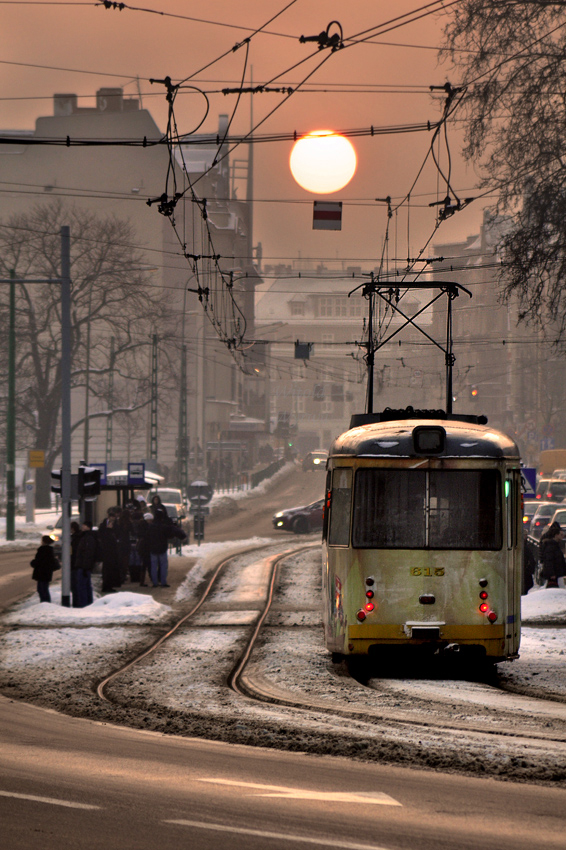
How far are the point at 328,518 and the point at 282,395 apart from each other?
118725 mm

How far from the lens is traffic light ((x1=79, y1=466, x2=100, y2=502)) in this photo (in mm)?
19969

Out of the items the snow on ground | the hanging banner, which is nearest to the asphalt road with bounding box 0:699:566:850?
the snow on ground

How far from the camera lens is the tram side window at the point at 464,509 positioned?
11703mm

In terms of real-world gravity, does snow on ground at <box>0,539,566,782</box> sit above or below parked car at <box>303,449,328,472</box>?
below

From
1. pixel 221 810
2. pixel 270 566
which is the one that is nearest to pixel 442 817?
pixel 221 810

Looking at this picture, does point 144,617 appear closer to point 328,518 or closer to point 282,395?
point 328,518

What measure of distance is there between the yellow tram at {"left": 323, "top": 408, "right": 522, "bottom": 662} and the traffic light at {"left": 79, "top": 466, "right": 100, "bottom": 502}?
8639 millimetres

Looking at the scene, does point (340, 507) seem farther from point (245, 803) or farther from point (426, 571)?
point (245, 803)

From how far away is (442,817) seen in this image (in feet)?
19.7

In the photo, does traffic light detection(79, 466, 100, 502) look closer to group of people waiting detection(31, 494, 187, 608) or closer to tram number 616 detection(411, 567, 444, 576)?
group of people waiting detection(31, 494, 187, 608)

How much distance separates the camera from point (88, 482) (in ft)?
66.3

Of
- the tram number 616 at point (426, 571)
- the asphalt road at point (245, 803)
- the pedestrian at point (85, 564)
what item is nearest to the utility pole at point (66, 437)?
the pedestrian at point (85, 564)

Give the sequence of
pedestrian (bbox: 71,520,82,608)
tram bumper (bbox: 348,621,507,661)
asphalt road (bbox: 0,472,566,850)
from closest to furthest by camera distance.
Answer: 1. asphalt road (bbox: 0,472,566,850)
2. tram bumper (bbox: 348,621,507,661)
3. pedestrian (bbox: 71,520,82,608)

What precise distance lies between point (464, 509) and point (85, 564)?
988 cm
